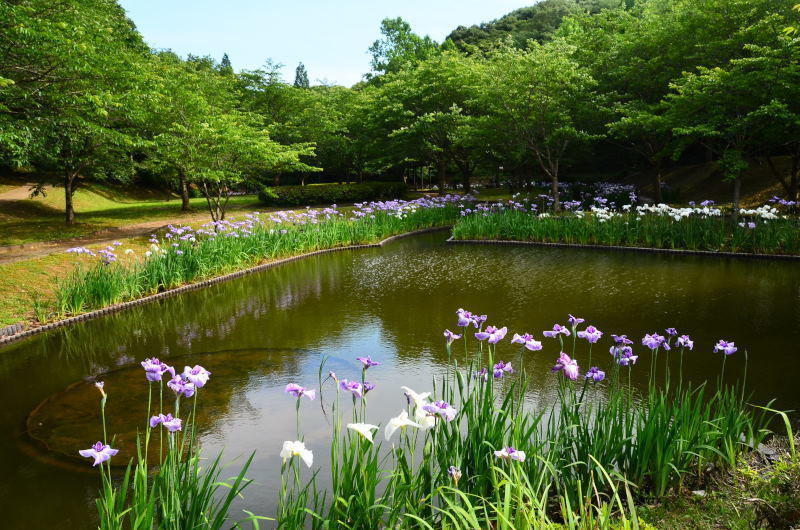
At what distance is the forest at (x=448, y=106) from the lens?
35.4ft

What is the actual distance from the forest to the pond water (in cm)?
419

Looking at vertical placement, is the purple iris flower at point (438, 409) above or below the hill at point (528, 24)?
below

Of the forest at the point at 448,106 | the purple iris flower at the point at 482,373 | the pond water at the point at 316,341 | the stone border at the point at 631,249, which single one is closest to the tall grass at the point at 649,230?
the stone border at the point at 631,249

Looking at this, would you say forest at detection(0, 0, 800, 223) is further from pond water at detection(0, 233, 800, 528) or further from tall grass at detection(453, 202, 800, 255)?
pond water at detection(0, 233, 800, 528)

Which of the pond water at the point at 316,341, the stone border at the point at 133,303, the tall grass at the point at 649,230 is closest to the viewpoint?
the pond water at the point at 316,341

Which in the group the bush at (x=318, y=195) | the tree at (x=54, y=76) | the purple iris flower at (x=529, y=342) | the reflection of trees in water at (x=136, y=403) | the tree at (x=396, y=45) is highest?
the tree at (x=396, y=45)

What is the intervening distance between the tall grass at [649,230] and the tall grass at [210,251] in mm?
2509

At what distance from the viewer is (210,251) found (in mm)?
10391

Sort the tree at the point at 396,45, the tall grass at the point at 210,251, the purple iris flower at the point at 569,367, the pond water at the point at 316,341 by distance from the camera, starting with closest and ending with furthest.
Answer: the purple iris flower at the point at 569,367 → the pond water at the point at 316,341 → the tall grass at the point at 210,251 → the tree at the point at 396,45

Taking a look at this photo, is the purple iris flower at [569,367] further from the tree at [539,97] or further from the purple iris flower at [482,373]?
the tree at [539,97]

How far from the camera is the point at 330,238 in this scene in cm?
1378

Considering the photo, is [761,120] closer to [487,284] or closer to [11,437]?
[487,284]

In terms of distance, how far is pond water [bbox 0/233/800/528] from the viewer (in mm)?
4082

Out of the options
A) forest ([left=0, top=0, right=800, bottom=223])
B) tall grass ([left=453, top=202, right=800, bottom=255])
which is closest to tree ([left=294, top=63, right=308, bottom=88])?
forest ([left=0, top=0, right=800, bottom=223])
